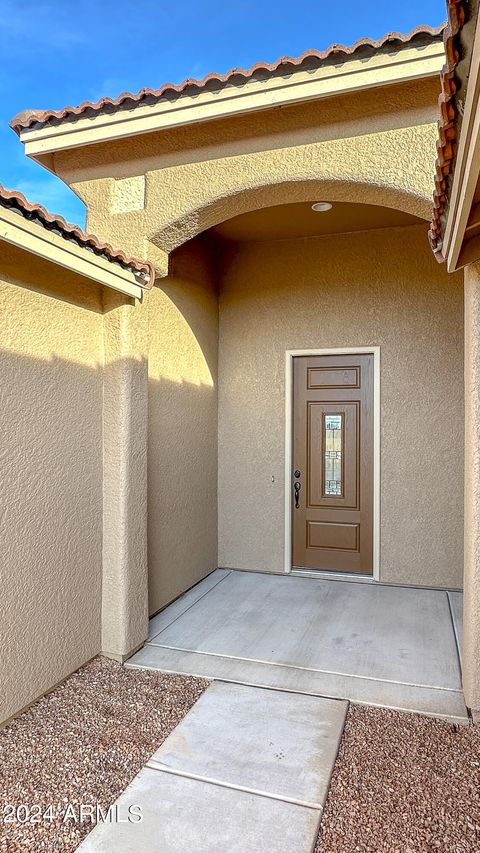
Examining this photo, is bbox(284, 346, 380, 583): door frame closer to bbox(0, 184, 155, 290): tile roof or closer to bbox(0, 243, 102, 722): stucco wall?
bbox(0, 184, 155, 290): tile roof

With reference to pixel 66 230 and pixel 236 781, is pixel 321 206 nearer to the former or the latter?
pixel 66 230

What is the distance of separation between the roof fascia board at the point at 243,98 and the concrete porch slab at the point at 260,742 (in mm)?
4707

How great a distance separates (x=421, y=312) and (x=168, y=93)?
3.97 meters

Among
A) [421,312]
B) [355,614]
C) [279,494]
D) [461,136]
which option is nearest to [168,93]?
[461,136]

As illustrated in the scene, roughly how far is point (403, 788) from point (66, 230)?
4179 mm

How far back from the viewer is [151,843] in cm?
281

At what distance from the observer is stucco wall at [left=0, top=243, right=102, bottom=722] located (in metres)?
3.86

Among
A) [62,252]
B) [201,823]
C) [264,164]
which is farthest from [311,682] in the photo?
[264,164]

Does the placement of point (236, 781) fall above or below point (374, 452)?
below

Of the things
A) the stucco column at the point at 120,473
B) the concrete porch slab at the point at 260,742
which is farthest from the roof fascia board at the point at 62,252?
the concrete porch slab at the point at 260,742

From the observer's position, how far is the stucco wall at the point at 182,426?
593 centimetres

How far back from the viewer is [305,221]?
6715 mm

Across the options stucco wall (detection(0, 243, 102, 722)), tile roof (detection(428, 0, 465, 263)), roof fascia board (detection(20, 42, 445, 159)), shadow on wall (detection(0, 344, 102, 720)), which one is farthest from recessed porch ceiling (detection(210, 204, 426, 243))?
shadow on wall (detection(0, 344, 102, 720))

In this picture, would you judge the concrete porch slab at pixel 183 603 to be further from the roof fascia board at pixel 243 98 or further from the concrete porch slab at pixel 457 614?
the roof fascia board at pixel 243 98
